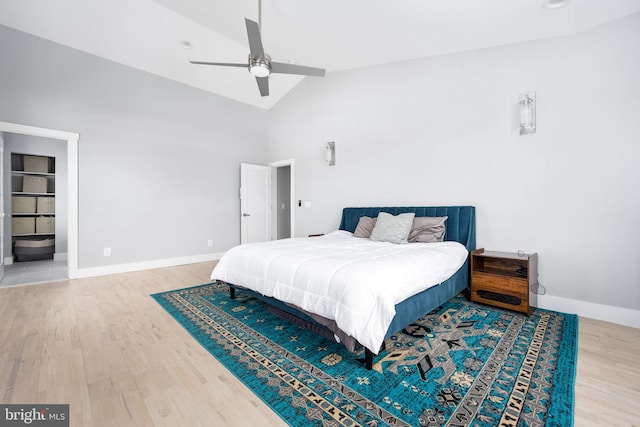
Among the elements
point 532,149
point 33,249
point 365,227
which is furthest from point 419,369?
point 33,249

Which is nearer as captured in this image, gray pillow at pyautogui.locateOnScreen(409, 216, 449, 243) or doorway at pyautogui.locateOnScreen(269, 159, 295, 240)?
gray pillow at pyautogui.locateOnScreen(409, 216, 449, 243)

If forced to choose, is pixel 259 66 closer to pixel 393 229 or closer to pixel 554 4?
pixel 393 229

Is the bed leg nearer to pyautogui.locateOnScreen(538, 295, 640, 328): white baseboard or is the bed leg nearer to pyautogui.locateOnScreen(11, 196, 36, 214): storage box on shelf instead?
pyautogui.locateOnScreen(538, 295, 640, 328): white baseboard

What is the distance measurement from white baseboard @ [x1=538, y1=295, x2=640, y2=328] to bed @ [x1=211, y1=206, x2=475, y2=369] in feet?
2.63

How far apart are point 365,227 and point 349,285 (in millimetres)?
2232

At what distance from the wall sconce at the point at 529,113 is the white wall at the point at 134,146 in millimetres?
4866

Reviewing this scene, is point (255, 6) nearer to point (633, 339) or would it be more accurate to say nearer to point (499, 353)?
point (499, 353)

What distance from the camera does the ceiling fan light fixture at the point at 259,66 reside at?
2.59 m

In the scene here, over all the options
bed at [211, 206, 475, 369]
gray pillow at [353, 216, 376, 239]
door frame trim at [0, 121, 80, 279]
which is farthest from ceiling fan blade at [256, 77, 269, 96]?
door frame trim at [0, 121, 80, 279]

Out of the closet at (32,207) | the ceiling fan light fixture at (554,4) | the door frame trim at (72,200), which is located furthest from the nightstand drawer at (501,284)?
the closet at (32,207)

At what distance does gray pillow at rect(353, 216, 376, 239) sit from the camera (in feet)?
12.6

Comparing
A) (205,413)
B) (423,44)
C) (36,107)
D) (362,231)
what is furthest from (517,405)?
(36,107)

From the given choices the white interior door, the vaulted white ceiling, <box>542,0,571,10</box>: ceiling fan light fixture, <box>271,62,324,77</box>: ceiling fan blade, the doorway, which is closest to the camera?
<box>542,0,571,10</box>: ceiling fan light fixture

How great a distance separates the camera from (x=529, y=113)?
2.87 m
